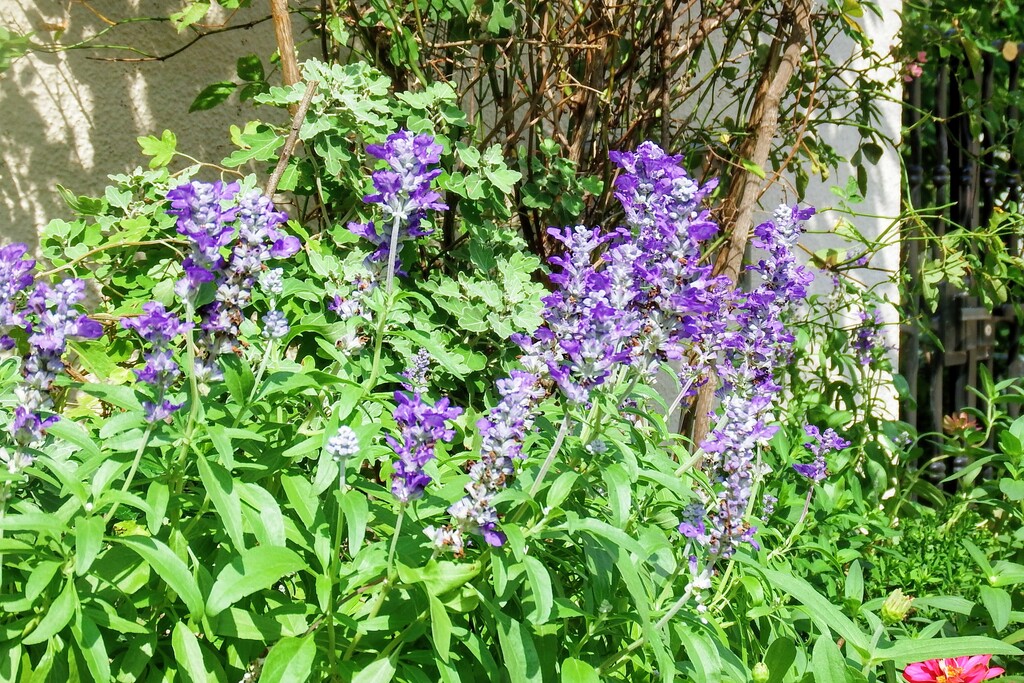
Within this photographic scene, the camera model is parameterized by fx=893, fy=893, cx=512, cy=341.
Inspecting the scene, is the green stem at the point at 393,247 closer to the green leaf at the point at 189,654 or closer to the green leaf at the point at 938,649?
the green leaf at the point at 189,654

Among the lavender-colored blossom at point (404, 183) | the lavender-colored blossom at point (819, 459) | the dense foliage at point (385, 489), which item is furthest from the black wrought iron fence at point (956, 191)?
the lavender-colored blossom at point (404, 183)

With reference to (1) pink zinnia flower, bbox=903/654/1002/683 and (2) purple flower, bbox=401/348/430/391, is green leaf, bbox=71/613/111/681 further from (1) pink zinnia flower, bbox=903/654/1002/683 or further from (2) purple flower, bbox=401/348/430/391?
(1) pink zinnia flower, bbox=903/654/1002/683

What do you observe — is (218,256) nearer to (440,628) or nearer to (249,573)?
(249,573)

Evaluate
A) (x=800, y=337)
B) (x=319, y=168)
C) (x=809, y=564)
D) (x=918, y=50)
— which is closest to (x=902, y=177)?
(x=918, y=50)

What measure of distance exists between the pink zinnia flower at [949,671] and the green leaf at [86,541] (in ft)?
5.88

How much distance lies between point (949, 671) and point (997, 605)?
0.33m

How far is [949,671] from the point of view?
2.10m

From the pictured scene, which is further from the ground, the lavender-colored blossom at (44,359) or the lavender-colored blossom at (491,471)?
the lavender-colored blossom at (44,359)

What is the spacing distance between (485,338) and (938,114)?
11.0 feet

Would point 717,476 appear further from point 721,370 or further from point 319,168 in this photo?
point 319,168

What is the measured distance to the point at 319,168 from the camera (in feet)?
8.89

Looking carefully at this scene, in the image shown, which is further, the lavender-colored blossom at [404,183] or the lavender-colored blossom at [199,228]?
the lavender-colored blossom at [404,183]

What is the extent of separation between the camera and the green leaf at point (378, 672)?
57.1 inches

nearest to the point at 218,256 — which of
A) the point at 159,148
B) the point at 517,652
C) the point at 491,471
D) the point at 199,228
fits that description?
the point at 199,228
